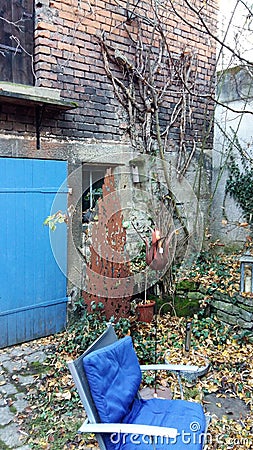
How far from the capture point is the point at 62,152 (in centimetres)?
439

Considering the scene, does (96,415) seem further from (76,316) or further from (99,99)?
(99,99)

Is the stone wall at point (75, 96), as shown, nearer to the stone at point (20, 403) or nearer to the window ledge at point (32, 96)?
the window ledge at point (32, 96)

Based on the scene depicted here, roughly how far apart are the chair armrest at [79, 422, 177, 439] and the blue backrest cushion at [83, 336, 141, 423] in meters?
0.09

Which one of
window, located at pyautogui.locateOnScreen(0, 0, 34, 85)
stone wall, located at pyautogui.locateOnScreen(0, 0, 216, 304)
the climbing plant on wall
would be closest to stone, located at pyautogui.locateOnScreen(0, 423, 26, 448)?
stone wall, located at pyautogui.locateOnScreen(0, 0, 216, 304)

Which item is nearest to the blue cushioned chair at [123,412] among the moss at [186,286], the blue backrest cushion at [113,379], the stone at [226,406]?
the blue backrest cushion at [113,379]

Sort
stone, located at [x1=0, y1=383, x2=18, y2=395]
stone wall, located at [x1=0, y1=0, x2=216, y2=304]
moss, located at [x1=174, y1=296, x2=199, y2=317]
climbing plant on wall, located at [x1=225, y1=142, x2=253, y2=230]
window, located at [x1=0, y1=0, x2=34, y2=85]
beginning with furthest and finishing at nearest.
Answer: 1. climbing plant on wall, located at [x1=225, y1=142, x2=253, y2=230]
2. moss, located at [x1=174, y1=296, x2=199, y2=317]
3. stone wall, located at [x1=0, y1=0, x2=216, y2=304]
4. window, located at [x1=0, y1=0, x2=34, y2=85]
5. stone, located at [x1=0, y1=383, x2=18, y2=395]

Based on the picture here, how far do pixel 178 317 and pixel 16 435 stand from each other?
249 centimetres

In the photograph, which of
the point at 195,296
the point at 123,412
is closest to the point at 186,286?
the point at 195,296

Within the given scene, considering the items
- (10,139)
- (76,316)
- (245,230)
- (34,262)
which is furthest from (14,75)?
(245,230)

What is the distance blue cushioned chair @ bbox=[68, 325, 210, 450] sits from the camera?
6.49 ft

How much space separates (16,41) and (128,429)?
12.9ft

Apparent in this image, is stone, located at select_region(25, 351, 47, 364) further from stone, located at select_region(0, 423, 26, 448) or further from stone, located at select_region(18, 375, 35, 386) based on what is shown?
stone, located at select_region(0, 423, 26, 448)

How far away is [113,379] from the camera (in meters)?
2.23

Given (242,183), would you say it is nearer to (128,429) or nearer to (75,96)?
(75,96)
